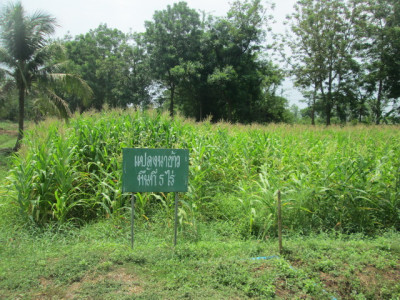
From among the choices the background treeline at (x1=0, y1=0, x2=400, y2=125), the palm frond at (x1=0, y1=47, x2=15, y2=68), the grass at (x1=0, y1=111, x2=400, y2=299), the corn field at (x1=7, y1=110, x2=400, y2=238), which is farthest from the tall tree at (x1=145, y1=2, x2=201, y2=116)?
the corn field at (x1=7, y1=110, x2=400, y2=238)

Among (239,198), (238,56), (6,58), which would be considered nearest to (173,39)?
(238,56)

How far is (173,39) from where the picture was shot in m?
23.9

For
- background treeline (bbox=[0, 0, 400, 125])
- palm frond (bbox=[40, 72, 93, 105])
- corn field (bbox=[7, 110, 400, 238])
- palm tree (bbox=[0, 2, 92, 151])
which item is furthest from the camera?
background treeline (bbox=[0, 0, 400, 125])

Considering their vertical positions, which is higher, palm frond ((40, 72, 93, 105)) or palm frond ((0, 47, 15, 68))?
palm frond ((0, 47, 15, 68))

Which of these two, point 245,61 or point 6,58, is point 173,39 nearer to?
point 245,61

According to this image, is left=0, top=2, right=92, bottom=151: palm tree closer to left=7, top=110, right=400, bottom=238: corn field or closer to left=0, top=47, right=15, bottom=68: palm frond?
left=0, top=47, right=15, bottom=68: palm frond

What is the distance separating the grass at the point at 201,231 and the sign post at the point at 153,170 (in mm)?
643

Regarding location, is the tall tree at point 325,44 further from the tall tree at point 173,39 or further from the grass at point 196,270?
the grass at point 196,270

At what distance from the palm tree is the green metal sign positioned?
458 inches

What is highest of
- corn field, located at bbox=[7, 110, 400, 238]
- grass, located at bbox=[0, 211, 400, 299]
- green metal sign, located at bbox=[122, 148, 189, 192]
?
green metal sign, located at bbox=[122, 148, 189, 192]

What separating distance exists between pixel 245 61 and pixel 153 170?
22.3 m

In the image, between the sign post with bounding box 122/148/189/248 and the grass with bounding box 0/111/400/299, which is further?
the sign post with bounding box 122/148/189/248

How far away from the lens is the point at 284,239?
3852mm

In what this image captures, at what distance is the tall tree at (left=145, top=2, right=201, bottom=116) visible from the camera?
23328 mm
